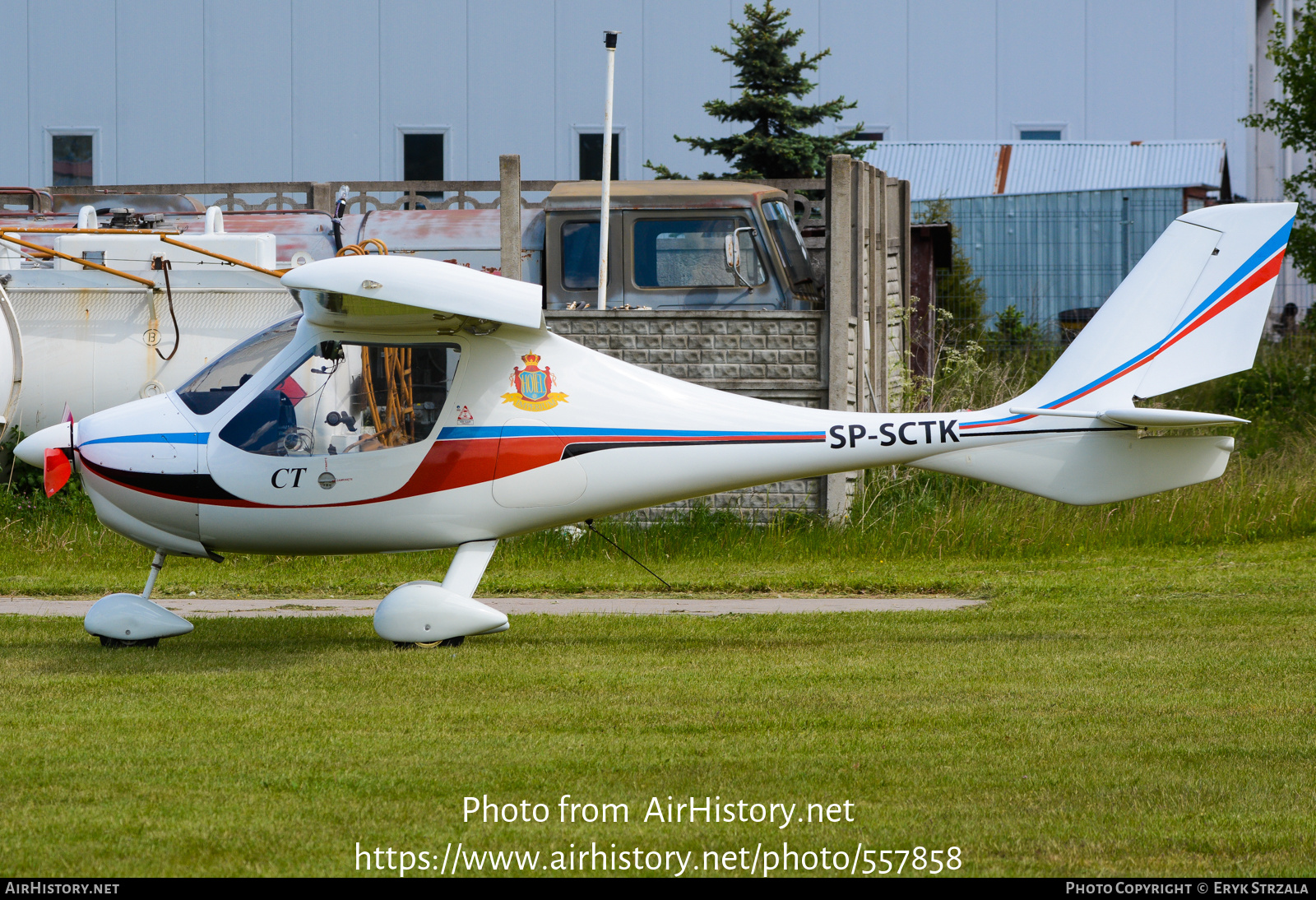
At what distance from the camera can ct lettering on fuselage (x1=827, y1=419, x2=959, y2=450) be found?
771 cm

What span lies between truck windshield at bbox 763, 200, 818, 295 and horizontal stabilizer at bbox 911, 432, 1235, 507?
6.33m

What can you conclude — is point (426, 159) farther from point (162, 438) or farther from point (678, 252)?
point (162, 438)

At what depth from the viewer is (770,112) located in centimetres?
2123

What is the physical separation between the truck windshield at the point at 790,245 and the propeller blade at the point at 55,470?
7522mm

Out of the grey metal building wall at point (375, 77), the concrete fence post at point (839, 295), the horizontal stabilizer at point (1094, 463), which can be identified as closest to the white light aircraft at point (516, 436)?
the horizontal stabilizer at point (1094, 463)

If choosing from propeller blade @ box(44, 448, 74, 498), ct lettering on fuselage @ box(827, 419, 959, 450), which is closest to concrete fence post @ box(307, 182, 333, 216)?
propeller blade @ box(44, 448, 74, 498)

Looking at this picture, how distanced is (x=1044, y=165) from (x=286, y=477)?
17.7 meters

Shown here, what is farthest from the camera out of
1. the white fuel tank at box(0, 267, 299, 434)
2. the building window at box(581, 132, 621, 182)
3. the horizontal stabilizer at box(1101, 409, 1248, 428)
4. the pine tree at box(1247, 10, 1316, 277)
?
the building window at box(581, 132, 621, 182)

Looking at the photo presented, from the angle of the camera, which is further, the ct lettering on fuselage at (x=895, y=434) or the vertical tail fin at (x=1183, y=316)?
the ct lettering on fuselage at (x=895, y=434)

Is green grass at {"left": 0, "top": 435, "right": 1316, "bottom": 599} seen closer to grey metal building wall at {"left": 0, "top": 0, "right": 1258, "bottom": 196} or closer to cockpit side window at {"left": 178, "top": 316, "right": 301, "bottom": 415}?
cockpit side window at {"left": 178, "top": 316, "right": 301, "bottom": 415}

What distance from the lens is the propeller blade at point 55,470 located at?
791cm

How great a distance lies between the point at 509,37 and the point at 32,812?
19512mm

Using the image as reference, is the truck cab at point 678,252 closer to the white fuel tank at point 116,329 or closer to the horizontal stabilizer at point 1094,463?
the white fuel tank at point 116,329

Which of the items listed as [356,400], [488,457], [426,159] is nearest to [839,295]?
[488,457]
